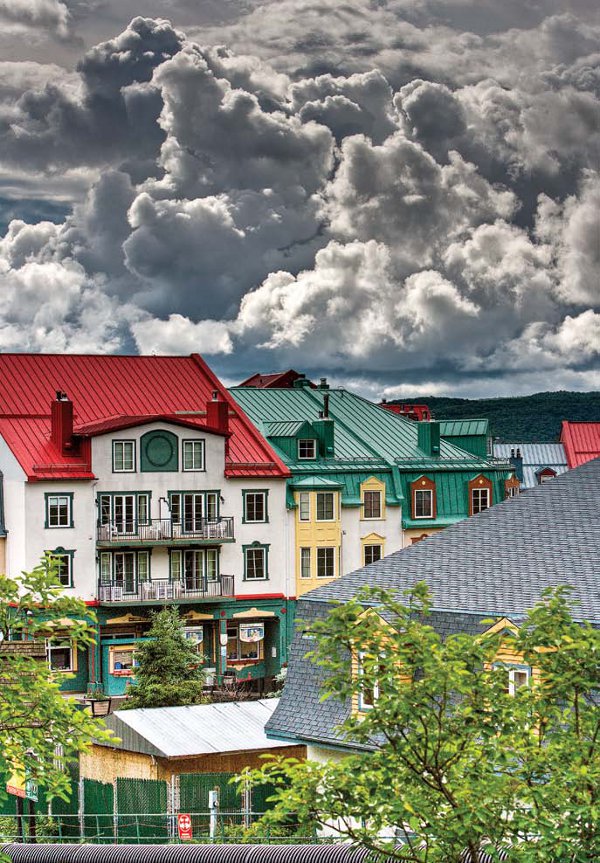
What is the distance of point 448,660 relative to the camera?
1773 centimetres

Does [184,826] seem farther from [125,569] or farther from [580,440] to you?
[580,440]

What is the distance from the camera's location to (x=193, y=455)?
2822 inches

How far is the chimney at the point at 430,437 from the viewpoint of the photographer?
8100cm

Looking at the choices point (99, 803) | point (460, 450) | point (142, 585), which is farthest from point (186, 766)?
point (460, 450)

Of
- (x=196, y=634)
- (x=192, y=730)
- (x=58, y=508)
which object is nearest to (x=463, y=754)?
(x=192, y=730)

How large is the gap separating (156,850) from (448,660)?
6.38m

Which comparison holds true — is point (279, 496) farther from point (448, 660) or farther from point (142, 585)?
point (448, 660)

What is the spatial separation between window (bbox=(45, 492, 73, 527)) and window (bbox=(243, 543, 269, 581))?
9826mm

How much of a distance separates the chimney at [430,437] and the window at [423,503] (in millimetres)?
3094

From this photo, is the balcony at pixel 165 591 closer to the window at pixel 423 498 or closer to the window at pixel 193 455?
the window at pixel 193 455

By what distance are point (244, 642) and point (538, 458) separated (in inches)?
2607

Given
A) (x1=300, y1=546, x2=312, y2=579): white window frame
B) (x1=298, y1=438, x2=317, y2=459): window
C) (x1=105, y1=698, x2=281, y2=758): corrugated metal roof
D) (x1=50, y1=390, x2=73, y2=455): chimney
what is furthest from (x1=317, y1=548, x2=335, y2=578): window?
(x1=105, y1=698, x2=281, y2=758): corrugated metal roof

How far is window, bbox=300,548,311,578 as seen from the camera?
2948 inches

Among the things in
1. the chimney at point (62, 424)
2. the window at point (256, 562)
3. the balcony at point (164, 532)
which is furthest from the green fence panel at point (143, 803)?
the window at point (256, 562)
